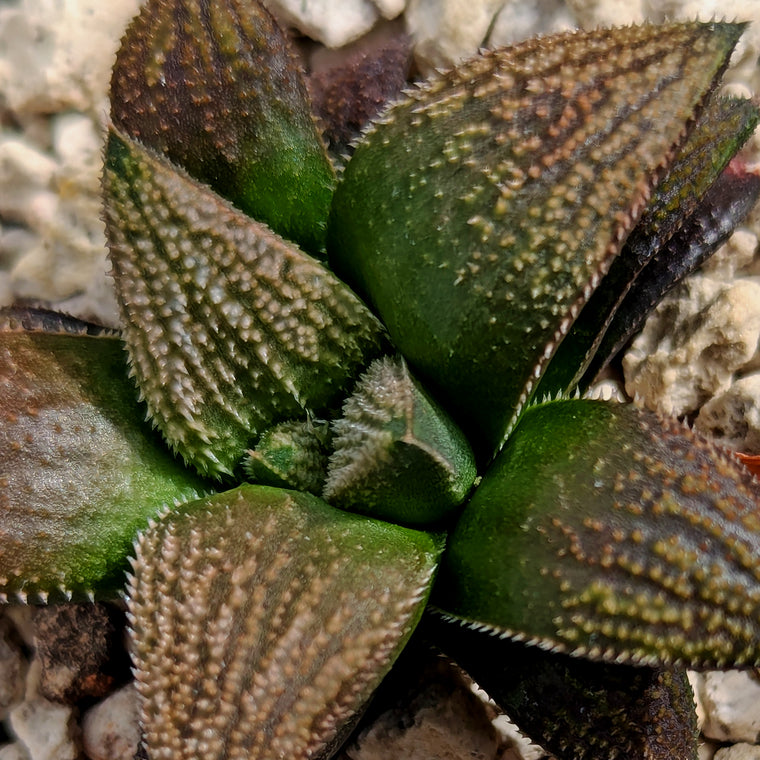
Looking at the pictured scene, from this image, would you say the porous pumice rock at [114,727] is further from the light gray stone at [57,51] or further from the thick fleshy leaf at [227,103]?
the light gray stone at [57,51]

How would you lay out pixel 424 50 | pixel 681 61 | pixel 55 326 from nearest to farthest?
pixel 681 61
pixel 55 326
pixel 424 50

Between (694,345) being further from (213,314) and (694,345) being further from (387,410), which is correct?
Answer: (213,314)

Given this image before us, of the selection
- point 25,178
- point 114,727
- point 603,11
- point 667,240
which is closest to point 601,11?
point 603,11

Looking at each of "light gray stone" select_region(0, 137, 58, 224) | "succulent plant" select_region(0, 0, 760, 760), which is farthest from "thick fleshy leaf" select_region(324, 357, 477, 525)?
"light gray stone" select_region(0, 137, 58, 224)

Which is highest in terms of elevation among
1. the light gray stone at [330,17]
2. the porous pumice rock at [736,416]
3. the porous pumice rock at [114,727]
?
the light gray stone at [330,17]

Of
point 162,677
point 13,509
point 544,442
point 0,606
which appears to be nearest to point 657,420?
point 544,442

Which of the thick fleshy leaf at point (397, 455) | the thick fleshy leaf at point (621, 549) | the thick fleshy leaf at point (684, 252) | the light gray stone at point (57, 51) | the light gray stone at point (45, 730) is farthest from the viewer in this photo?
the light gray stone at point (57, 51)

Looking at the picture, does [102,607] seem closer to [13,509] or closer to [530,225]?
[13,509]

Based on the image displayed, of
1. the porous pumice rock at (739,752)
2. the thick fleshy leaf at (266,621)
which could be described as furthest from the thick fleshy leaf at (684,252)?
the porous pumice rock at (739,752)
